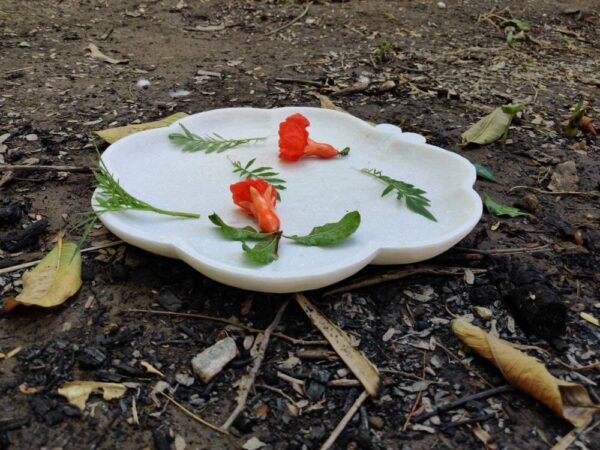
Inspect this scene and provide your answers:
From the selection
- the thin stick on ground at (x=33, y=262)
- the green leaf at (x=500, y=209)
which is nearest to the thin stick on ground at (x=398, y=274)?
the green leaf at (x=500, y=209)

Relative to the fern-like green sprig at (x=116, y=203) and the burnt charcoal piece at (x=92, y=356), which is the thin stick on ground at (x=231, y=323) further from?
the fern-like green sprig at (x=116, y=203)

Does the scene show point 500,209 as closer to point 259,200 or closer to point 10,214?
point 259,200

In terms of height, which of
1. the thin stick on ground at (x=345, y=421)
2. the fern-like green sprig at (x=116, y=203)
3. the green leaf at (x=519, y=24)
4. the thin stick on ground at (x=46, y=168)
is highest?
the fern-like green sprig at (x=116, y=203)

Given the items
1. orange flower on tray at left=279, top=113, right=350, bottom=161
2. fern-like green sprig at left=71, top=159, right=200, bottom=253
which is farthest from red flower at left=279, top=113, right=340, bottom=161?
fern-like green sprig at left=71, top=159, right=200, bottom=253

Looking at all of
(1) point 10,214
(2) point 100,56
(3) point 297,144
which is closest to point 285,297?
(3) point 297,144

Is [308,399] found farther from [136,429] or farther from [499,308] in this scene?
[499,308]

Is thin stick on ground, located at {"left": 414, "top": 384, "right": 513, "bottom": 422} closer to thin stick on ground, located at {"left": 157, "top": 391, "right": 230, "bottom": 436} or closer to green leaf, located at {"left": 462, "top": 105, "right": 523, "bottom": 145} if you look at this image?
thin stick on ground, located at {"left": 157, "top": 391, "right": 230, "bottom": 436}
